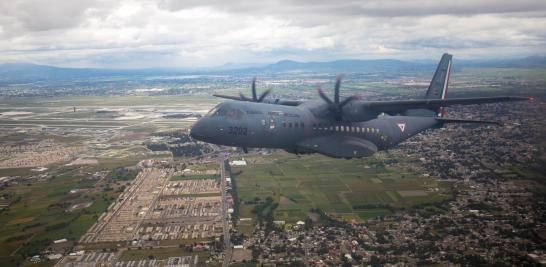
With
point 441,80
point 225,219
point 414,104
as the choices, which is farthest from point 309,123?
point 225,219

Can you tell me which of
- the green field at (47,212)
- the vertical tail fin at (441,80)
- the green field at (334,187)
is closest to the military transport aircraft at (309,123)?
the vertical tail fin at (441,80)

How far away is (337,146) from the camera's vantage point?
98.7 ft

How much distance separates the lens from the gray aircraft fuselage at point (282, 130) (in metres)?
27.7

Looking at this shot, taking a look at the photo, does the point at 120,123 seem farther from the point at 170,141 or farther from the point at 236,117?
the point at 236,117

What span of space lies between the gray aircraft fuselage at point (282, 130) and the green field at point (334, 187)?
22326 mm

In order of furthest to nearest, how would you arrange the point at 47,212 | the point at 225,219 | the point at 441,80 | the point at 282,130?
the point at 47,212, the point at 225,219, the point at 441,80, the point at 282,130

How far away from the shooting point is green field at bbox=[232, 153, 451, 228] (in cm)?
5412

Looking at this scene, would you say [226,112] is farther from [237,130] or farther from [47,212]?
[47,212]

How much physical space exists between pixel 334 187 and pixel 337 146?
33.3 meters

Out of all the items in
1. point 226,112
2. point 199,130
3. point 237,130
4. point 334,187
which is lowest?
point 334,187

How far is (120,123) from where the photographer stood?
13500cm

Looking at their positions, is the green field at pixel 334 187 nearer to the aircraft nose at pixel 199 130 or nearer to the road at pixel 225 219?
the road at pixel 225 219

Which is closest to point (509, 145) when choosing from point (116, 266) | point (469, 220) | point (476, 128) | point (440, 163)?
point (440, 163)

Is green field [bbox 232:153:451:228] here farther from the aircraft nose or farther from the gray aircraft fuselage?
the aircraft nose
